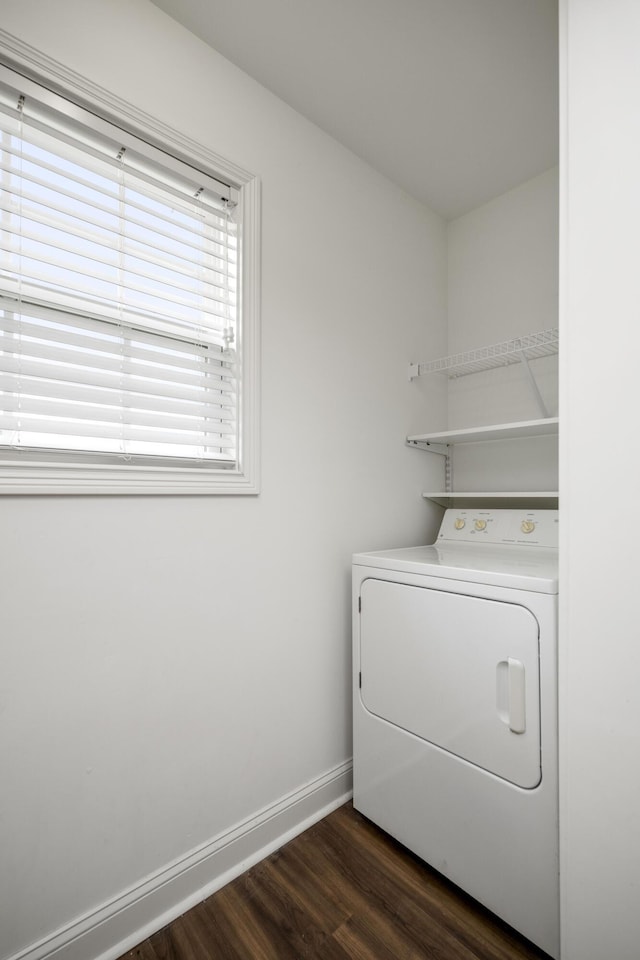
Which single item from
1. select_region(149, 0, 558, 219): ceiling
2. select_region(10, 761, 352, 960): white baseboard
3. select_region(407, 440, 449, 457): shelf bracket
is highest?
select_region(149, 0, 558, 219): ceiling

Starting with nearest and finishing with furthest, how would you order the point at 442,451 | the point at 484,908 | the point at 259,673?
the point at 484,908, the point at 259,673, the point at 442,451

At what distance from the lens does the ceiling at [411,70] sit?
1.32m

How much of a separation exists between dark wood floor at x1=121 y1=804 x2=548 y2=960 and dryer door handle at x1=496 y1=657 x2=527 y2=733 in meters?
0.57

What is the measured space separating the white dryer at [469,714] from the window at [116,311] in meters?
0.72

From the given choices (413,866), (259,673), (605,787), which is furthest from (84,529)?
(413,866)

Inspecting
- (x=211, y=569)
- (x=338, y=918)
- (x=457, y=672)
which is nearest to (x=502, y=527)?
(x=457, y=672)

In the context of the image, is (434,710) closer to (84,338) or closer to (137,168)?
(84,338)

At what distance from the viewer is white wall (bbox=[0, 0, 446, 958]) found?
1.09 meters

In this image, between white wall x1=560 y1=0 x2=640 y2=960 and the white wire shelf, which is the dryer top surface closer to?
white wall x1=560 y1=0 x2=640 y2=960

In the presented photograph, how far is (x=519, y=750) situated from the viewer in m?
1.19

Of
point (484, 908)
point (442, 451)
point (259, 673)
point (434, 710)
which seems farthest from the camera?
point (442, 451)

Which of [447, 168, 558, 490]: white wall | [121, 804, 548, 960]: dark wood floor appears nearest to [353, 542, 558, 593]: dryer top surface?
[447, 168, 558, 490]: white wall

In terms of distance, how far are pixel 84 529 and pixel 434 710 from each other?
1151 mm

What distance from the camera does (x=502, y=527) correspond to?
1845 millimetres
